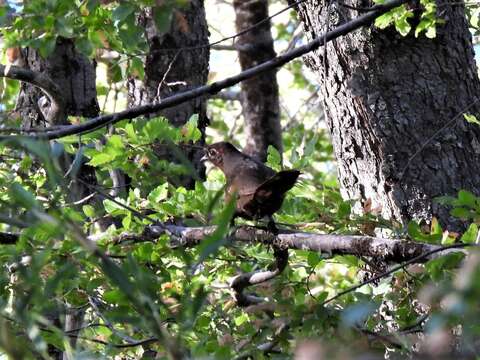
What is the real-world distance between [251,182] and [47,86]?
4.14 feet

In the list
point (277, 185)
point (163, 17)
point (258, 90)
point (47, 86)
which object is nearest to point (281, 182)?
point (277, 185)

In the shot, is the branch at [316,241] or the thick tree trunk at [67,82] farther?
the thick tree trunk at [67,82]

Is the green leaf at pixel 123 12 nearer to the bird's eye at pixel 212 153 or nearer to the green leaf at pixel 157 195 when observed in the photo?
the green leaf at pixel 157 195

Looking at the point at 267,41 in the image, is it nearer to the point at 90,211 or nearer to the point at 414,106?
the point at 414,106

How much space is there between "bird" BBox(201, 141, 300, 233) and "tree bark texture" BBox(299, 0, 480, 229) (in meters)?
0.53

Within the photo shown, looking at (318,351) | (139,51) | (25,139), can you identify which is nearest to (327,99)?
(139,51)

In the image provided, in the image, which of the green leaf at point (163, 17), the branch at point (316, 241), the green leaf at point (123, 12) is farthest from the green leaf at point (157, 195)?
the green leaf at point (163, 17)

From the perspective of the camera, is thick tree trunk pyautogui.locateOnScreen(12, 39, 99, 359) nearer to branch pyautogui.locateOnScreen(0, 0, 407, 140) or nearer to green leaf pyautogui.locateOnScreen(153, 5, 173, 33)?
branch pyautogui.locateOnScreen(0, 0, 407, 140)

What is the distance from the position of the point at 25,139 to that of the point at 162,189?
1.86 meters

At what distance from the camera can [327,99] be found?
395 cm

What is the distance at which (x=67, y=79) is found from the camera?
4.64m

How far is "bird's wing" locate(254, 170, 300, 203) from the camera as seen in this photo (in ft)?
9.28

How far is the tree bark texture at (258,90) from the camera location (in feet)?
24.0

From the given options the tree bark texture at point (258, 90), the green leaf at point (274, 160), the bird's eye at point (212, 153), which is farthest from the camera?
the tree bark texture at point (258, 90)
